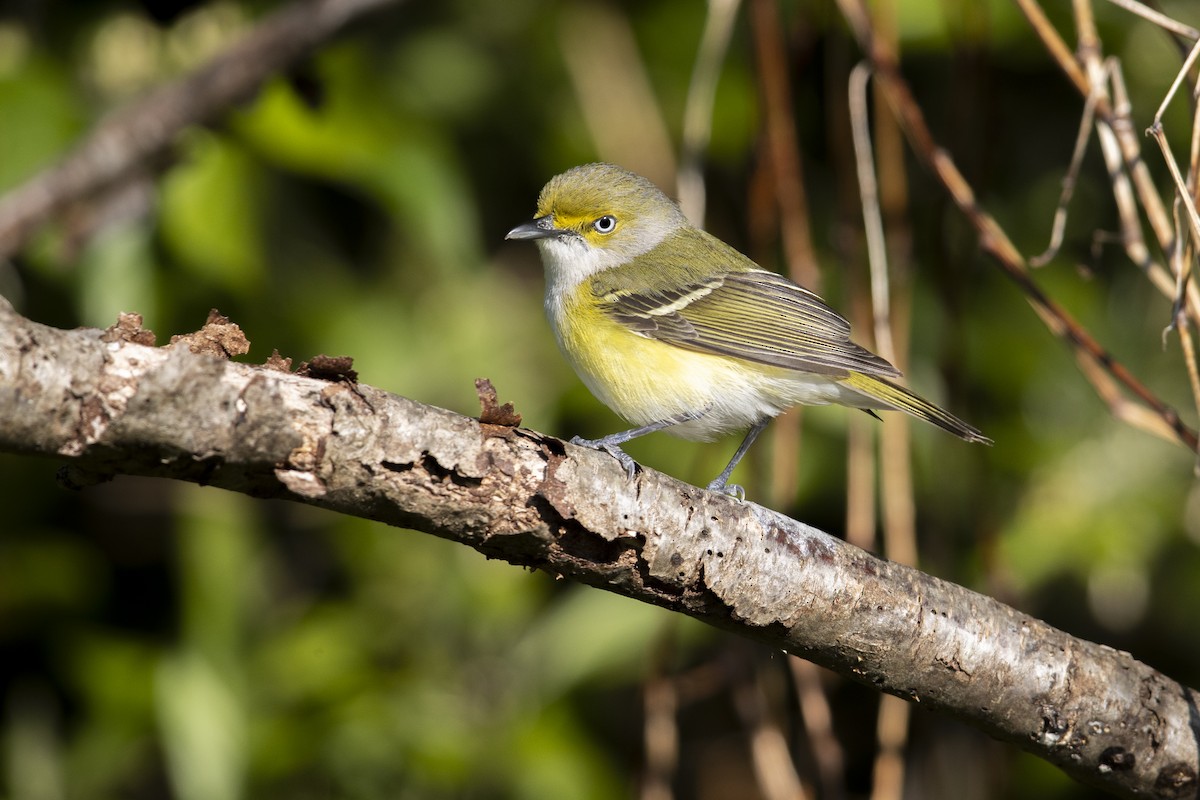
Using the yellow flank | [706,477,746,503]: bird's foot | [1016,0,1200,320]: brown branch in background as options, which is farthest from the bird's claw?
[1016,0,1200,320]: brown branch in background

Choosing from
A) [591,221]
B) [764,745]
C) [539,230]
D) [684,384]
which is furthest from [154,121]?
[764,745]

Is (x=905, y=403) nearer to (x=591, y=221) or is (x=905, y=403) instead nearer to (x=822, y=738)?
(x=822, y=738)

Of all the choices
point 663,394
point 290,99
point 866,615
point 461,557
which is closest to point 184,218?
point 290,99

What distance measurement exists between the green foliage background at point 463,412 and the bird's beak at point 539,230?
336 millimetres

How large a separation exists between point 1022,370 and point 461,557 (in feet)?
7.01

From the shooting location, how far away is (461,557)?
4.00 m

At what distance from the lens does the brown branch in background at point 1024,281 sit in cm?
284

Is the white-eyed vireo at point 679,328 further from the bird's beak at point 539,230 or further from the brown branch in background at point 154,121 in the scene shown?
the brown branch in background at point 154,121

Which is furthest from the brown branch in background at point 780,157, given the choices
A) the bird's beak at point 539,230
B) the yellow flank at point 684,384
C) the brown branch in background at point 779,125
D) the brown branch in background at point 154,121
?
the brown branch in background at point 154,121

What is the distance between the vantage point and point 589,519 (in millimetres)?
2096

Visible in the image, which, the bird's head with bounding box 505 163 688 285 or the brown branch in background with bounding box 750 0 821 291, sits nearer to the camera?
the brown branch in background with bounding box 750 0 821 291

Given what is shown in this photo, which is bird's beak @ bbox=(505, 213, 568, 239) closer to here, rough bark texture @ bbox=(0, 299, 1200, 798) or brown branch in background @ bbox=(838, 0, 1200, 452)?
brown branch in background @ bbox=(838, 0, 1200, 452)

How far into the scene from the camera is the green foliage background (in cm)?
389

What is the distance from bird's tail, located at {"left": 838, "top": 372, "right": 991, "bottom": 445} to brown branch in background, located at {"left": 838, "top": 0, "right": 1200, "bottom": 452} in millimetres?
338
